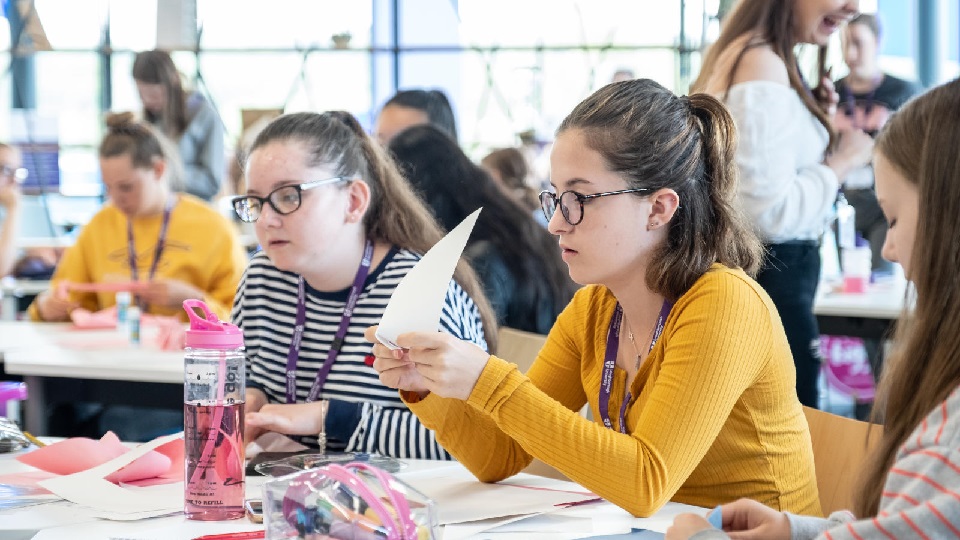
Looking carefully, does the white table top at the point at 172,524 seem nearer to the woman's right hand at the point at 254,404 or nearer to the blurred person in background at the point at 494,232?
the woman's right hand at the point at 254,404

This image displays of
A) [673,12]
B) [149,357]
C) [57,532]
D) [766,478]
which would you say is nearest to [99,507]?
[57,532]

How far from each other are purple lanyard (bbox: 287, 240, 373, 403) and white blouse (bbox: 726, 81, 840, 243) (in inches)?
37.2

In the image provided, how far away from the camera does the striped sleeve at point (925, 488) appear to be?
1.01 m

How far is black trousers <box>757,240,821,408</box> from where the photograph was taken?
252 cm

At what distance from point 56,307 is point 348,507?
2.68 m

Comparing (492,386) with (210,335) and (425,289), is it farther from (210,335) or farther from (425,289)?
(210,335)

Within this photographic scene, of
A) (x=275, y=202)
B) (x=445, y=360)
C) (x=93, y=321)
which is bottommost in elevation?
(x=93, y=321)

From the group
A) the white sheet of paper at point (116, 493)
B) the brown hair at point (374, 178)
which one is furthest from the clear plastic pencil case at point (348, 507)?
the brown hair at point (374, 178)

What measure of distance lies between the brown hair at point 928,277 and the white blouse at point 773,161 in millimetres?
1389

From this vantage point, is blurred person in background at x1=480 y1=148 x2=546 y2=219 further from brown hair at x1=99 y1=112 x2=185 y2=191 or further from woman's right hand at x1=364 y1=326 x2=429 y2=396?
woman's right hand at x1=364 y1=326 x2=429 y2=396

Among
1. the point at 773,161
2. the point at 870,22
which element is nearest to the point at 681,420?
the point at 773,161

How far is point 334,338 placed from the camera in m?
2.10

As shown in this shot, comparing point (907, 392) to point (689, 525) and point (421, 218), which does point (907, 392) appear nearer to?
point (689, 525)

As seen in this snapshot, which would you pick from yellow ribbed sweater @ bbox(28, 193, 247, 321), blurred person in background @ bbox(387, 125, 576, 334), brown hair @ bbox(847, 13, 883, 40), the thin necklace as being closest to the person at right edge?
brown hair @ bbox(847, 13, 883, 40)
